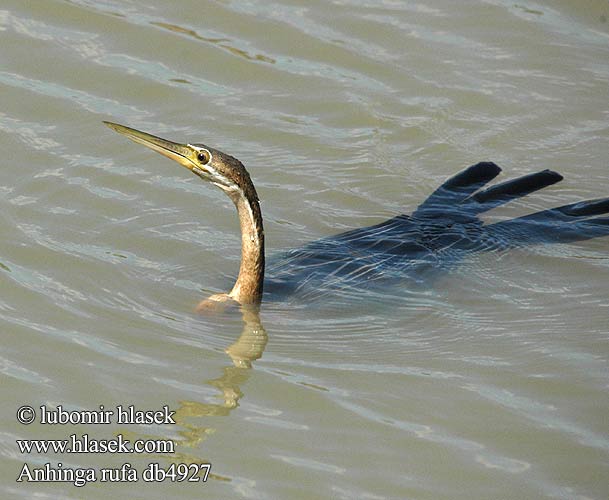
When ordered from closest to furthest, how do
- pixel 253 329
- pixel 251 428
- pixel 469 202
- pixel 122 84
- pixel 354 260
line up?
pixel 251 428 → pixel 253 329 → pixel 354 260 → pixel 469 202 → pixel 122 84

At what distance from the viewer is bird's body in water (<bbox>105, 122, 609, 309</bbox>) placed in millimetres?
6816

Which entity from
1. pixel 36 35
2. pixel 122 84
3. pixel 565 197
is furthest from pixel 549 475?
pixel 36 35

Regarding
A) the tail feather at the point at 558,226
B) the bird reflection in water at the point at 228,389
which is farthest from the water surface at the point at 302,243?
the tail feather at the point at 558,226

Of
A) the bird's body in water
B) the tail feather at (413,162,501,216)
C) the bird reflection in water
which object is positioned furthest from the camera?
the tail feather at (413,162,501,216)

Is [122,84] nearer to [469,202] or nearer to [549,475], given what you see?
[469,202]

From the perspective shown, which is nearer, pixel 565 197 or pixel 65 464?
pixel 65 464

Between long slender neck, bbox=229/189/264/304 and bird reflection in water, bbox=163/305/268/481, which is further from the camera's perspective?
long slender neck, bbox=229/189/264/304

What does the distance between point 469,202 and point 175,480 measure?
12.2 feet

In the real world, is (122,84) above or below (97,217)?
above

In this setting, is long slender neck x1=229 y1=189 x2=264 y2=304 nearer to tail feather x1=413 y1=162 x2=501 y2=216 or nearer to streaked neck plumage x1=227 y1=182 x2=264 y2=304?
streaked neck plumage x1=227 y1=182 x2=264 y2=304

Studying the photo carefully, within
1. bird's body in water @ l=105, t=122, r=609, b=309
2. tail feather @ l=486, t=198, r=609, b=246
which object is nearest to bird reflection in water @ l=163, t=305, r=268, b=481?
bird's body in water @ l=105, t=122, r=609, b=309

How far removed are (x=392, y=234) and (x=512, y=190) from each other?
109 cm

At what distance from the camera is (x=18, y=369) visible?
6168 millimetres

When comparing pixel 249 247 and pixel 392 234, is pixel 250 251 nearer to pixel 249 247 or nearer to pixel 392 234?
pixel 249 247
